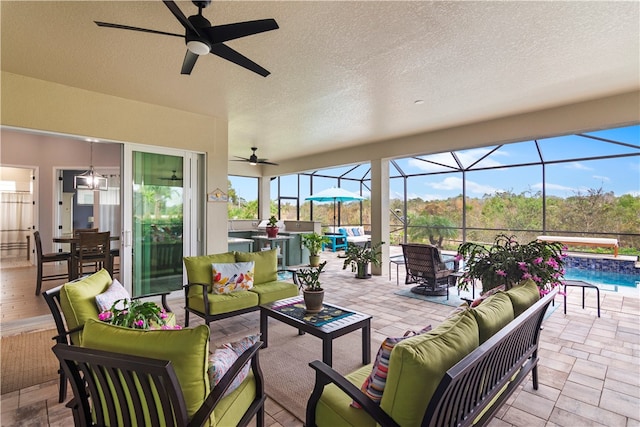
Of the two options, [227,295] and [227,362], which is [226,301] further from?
A: [227,362]

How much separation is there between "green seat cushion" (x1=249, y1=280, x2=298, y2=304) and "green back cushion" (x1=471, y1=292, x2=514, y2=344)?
243 cm

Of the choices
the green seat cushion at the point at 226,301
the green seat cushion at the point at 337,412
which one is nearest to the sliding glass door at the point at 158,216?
the green seat cushion at the point at 226,301

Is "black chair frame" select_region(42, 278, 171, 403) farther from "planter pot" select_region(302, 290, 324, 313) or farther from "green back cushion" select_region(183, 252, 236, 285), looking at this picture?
"planter pot" select_region(302, 290, 324, 313)

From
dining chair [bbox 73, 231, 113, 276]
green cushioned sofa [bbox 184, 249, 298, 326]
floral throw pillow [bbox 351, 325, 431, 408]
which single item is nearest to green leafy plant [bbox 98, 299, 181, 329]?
floral throw pillow [bbox 351, 325, 431, 408]

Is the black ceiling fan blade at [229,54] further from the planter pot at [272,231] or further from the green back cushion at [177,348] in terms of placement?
the planter pot at [272,231]

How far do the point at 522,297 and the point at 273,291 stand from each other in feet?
8.31

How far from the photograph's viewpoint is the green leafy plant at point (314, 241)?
23.8 feet

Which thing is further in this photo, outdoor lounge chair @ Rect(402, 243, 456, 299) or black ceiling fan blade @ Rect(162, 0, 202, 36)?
outdoor lounge chair @ Rect(402, 243, 456, 299)

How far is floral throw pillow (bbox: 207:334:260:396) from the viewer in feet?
4.73

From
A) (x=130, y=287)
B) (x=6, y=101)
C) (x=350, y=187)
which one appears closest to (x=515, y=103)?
(x=130, y=287)

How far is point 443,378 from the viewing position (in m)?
1.17

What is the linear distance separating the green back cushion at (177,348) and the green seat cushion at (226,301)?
201 cm

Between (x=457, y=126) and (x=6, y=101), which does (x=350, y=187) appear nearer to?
(x=457, y=126)

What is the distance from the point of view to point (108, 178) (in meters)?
7.84
